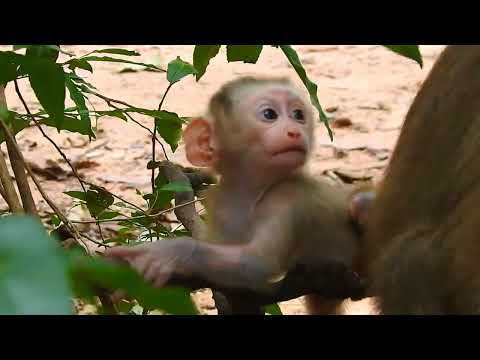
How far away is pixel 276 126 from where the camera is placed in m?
2.60

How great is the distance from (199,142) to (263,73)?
3.42 meters

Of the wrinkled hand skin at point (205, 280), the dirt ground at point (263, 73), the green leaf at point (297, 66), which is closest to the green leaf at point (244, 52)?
the green leaf at point (297, 66)

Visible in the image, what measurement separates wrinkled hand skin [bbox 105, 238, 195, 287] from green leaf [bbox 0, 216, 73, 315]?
1.37 metres

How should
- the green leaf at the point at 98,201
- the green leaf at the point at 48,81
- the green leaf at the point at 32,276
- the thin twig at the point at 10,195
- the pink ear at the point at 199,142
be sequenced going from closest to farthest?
the green leaf at the point at 32,276, the green leaf at the point at 48,81, the thin twig at the point at 10,195, the pink ear at the point at 199,142, the green leaf at the point at 98,201

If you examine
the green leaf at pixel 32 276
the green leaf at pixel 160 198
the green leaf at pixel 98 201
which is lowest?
the green leaf at pixel 98 201

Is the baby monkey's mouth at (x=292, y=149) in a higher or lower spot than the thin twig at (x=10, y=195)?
lower

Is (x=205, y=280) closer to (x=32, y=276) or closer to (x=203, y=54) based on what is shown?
(x=203, y=54)

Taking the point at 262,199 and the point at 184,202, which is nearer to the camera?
the point at 262,199

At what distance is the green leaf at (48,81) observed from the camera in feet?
7.13

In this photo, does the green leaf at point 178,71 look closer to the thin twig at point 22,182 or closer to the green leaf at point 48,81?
the thin twig at point 22,182

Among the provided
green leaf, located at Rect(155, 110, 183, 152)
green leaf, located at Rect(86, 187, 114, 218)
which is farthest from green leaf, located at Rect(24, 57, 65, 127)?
green leaf, located at Rect(86, 187, 114, 218)

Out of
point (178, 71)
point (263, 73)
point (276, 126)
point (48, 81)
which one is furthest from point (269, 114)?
point (263, 73)

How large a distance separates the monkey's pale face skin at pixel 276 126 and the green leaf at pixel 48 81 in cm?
60
